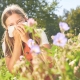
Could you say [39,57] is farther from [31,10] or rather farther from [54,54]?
[31,10]

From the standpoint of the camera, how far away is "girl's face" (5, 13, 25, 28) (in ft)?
7.66

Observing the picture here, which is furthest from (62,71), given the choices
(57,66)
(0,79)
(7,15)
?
(7,15)

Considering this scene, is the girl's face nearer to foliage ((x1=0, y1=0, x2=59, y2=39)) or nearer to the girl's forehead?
the girl's forehead

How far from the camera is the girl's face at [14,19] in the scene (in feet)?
7.66

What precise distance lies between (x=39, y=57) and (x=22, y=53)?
0.92 meters

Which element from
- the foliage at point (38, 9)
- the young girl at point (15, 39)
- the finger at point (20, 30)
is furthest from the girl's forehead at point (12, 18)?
the foliage at point (38, 9)

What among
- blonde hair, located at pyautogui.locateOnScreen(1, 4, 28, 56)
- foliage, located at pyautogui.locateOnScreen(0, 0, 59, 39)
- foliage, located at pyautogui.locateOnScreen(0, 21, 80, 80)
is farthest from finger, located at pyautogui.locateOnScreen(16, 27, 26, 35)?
foliage, located at pyautogui.locateOnScreen(0, 0, 59, 39)

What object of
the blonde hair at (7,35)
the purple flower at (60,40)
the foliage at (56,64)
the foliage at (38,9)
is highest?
Result: the foliage at (38,9)

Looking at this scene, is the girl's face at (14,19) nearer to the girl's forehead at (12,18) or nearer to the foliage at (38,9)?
the girl's forehead at (12,18)

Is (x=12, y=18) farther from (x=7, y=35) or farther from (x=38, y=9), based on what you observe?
(x=38, y=9)

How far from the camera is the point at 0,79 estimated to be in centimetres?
223

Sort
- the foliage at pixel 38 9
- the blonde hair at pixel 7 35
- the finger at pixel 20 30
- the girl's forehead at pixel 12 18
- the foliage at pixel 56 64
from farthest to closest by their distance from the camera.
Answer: the foliage at pixel 38 9 < the girl's forehead at pixel 12 18 < the blonde hair at pixel 7 35 < the finger at pixel 20 30 < the foliage at pixel 56 64

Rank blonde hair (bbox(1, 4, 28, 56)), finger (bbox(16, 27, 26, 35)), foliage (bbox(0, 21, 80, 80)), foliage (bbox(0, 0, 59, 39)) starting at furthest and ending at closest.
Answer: foliage (bbox(0, 0, 59, 39))
blonde hair (bbox(1, 4, 28, 56))
finger (bbox(16, 27, 26, 35))
foliage (bbox(0, 21, 80, 80))

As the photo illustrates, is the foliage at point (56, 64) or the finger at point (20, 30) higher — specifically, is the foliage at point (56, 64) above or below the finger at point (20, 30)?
below
